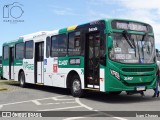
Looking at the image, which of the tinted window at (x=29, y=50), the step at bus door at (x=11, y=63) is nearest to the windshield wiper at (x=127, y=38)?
the tinted window at (x=29, y=50)

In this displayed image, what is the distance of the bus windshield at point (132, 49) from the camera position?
1212cm

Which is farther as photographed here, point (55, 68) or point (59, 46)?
point (55, 68)

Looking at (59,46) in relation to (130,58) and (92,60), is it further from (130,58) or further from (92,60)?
(130,58)

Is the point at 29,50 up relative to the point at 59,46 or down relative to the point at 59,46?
down

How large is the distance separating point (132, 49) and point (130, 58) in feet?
1.28

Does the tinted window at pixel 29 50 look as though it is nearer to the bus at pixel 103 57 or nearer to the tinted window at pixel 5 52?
the bus at pixel 103 57

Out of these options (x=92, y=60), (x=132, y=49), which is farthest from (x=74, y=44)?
(x=132, y=49)

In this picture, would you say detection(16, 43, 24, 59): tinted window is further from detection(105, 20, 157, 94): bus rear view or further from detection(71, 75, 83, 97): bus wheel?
detection(105, 20, 157, 94): bus rear view

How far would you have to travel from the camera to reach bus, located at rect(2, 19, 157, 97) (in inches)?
473

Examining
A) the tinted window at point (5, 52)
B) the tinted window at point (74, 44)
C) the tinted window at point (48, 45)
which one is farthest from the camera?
the tinted window at point (5, 52)

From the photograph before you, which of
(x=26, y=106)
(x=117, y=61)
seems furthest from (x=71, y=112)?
(x=117, y=61)

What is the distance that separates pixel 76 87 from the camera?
46.3ft

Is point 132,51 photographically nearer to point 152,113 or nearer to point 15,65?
point 152,113

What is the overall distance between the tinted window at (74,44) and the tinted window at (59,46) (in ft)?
1.56
